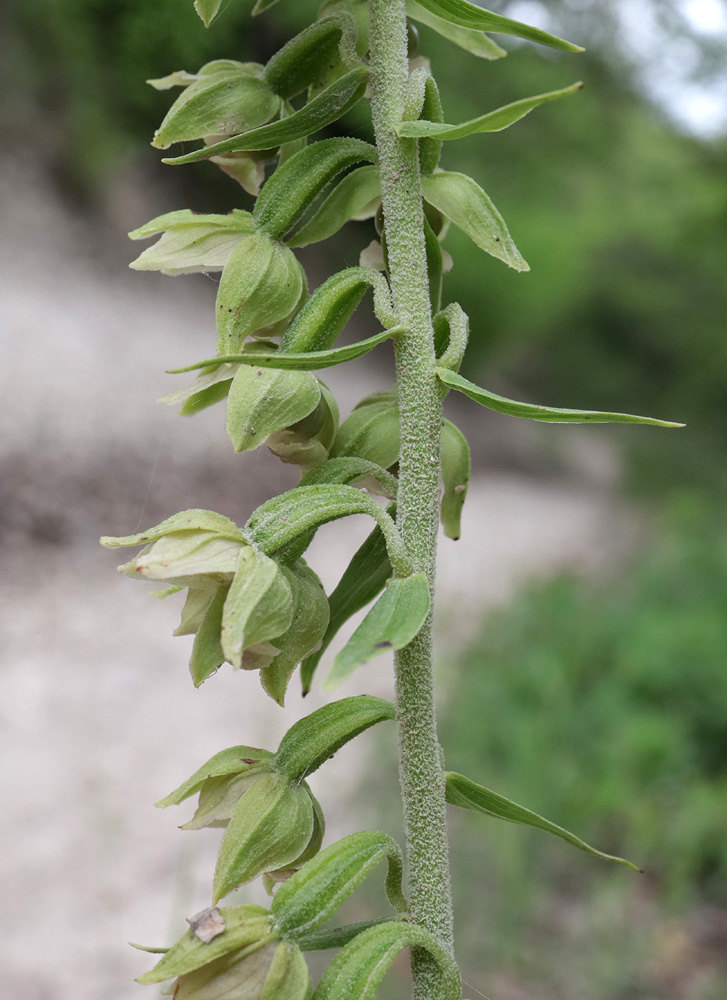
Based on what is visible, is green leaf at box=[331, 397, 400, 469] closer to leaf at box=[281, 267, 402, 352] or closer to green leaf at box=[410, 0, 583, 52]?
leaf at box=[281, 267, 402, 352]

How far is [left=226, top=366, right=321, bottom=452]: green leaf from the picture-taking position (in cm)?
55

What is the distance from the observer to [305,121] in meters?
0.58

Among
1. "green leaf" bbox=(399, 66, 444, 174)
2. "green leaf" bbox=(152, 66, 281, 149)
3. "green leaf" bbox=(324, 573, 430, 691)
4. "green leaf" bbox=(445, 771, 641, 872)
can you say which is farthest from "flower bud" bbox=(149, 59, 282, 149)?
"green leaf" bbox=(445, 771, 641, 872)

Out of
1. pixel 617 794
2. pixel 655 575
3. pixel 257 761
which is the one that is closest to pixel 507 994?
pixel 617 794

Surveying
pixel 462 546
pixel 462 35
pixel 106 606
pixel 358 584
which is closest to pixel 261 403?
pixel 358 584

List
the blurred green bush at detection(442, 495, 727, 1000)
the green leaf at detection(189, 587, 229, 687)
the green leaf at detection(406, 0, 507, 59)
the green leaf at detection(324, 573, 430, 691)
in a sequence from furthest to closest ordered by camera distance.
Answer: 1. the blurred green bush at detection(442, 495, 727, 1000)
2. the green leaf at detection(406, 0, 507, 59)
3. the green leaf at detection(189, 587, 229, 687)
4. the green leaf at detection(324, 573, 430, 691)

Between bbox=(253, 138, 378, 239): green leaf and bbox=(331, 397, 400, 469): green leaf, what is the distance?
14cm

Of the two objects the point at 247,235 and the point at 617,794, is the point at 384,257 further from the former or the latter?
the point at 617,794

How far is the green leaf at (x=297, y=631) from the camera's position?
547mm

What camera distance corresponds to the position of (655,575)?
400cm

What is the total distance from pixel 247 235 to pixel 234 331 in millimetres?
76

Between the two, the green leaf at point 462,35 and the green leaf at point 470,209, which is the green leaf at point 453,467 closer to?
the green leaf at point 470,209

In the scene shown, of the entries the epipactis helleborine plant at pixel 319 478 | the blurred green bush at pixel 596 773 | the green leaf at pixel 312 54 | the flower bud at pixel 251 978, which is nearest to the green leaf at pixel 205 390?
the epipactis helleborine plant at pixel 319 478

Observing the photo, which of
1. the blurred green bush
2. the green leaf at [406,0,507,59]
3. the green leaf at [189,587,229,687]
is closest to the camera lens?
the green leaf at [189,587,229,687]
